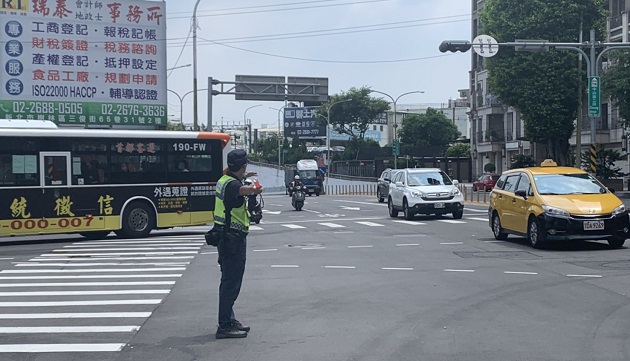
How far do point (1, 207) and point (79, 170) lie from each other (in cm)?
215

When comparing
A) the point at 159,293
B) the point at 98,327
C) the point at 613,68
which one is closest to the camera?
the point at 98,327

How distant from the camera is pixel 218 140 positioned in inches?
939

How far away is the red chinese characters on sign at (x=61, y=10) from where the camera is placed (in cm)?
3250

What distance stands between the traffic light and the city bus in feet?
25.1

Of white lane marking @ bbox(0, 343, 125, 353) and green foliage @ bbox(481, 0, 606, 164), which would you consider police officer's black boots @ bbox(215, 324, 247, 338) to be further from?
green foliage @ bbox(481, 0, 606, 164)

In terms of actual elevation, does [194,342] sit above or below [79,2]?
below

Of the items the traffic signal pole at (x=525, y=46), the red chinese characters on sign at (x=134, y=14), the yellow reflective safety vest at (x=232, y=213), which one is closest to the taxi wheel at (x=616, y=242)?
the yellow reflective safety vest at (x=232, y=213)

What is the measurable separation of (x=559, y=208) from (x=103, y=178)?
38.2ft

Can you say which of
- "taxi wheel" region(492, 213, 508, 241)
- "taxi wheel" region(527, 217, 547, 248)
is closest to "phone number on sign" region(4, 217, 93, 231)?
"taxi wheel" region(492, 213, 508, 241)

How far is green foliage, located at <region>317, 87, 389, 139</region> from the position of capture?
92.2m

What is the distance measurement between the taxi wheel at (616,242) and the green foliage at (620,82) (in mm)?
23383

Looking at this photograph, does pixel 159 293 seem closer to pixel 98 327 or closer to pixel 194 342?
pixel 98 327

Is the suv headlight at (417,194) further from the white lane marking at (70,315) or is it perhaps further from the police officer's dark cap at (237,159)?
the police officer's dark cap at (237,159)

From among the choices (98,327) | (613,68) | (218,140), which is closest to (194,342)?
(98,327)
